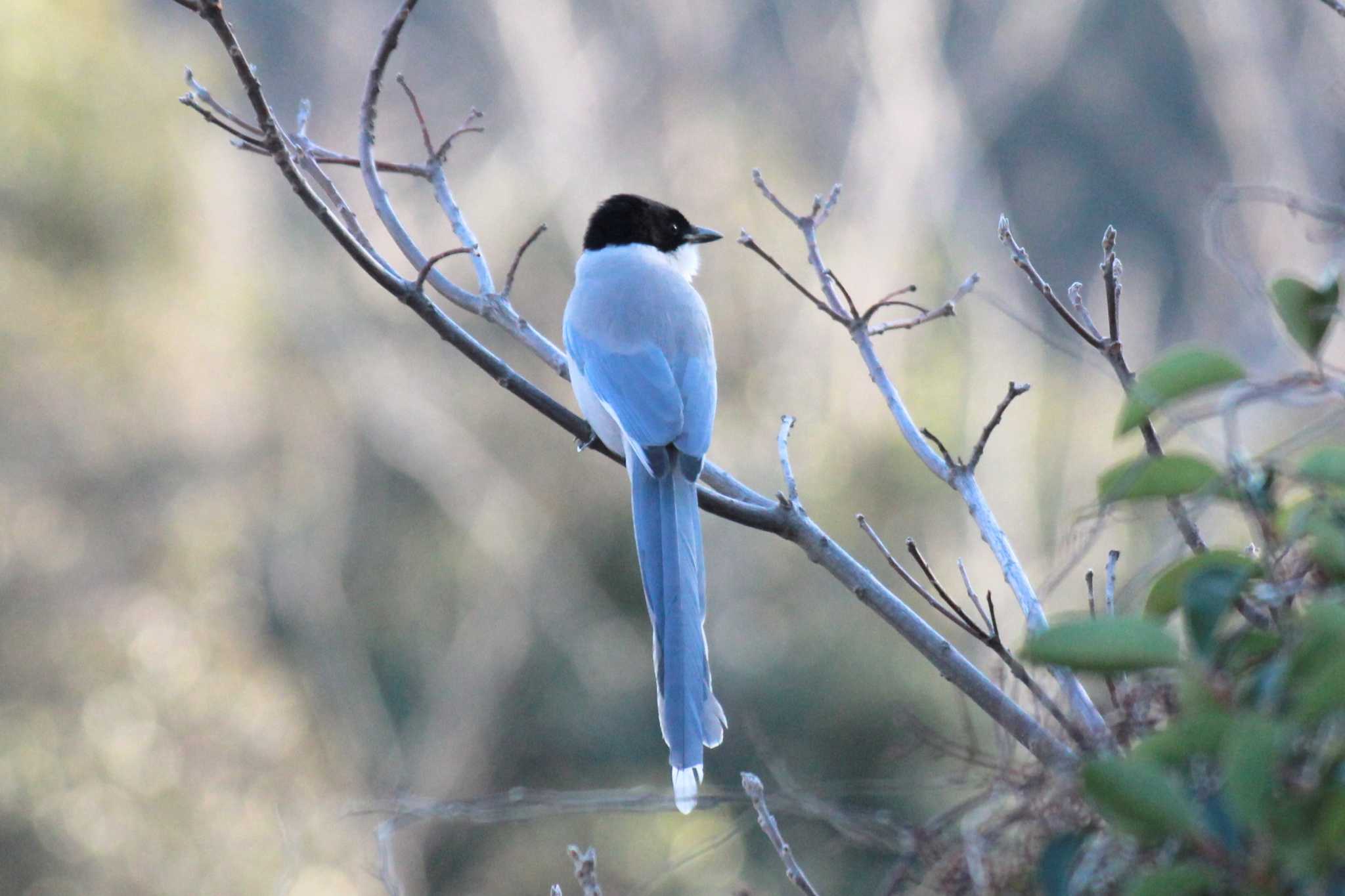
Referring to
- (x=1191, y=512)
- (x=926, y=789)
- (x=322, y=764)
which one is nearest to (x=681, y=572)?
(x=926, y=789)

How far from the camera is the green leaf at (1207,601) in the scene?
811 mm

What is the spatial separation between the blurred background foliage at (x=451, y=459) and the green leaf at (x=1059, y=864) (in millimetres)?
6002

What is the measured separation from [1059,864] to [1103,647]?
0.15m

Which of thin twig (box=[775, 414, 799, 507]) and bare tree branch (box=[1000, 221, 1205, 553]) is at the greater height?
bare tree branch (box=[1000, 221, 1205, 553])

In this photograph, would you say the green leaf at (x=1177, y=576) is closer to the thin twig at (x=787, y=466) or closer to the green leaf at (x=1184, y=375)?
the green leaf at (x=1184, y=375)

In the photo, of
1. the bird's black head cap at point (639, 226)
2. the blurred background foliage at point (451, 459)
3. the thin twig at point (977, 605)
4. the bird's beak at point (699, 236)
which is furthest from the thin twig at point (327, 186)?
the blurred background foliage at point (451, 459)

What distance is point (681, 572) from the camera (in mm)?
2514

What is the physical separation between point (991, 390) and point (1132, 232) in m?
9.25

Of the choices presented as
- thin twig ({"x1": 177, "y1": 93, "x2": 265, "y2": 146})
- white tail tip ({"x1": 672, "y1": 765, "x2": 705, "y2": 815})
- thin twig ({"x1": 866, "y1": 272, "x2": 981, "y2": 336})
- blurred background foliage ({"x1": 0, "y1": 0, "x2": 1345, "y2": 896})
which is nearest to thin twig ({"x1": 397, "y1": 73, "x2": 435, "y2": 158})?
thin twig ({"x1": 177, "y1": 93, "x2": 265, "y2": 146})

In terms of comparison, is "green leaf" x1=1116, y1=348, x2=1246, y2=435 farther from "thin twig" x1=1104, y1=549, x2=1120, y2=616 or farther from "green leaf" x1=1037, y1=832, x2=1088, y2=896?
"thin twig" x1=1104, y1=549, x2=1120, y2=616

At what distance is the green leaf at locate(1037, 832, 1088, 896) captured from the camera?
84 cm

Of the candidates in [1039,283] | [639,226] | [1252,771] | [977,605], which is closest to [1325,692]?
[1252,771]

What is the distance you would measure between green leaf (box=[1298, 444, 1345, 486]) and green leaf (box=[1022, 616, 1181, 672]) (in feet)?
0.41

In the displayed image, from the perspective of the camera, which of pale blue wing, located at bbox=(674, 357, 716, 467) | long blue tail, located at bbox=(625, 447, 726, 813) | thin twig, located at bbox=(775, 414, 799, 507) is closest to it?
thin twig, located at bbox=(775, 414, 799, 507)
